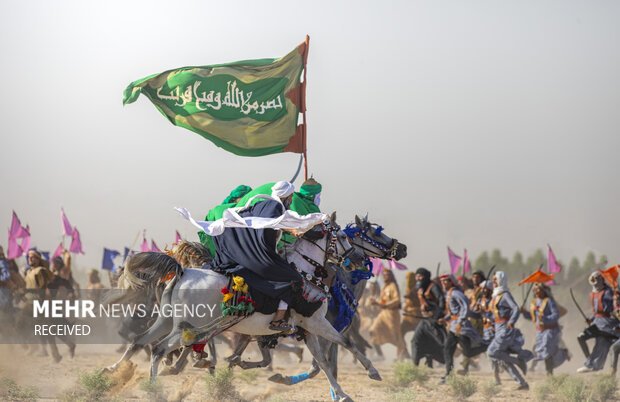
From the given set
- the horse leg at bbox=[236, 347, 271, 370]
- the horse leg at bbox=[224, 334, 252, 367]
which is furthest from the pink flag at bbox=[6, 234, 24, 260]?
the horse leg at bbox=[236, 347, 271, 370]

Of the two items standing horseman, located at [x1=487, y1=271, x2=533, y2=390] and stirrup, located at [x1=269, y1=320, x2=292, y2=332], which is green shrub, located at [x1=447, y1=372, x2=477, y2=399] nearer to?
standing horseman, located at [x1=487, y1=271, x2=533, y2=390]

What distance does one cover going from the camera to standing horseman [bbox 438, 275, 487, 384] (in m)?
14.9

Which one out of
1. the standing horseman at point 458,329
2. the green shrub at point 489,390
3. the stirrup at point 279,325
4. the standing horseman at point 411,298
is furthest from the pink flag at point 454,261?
the stirrup at point 279,325

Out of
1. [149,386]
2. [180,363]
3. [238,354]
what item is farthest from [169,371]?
[238,354]

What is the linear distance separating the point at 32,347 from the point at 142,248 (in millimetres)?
4484

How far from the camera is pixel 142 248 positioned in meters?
22.4

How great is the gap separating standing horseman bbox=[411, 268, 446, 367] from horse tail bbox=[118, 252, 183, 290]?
799 cm

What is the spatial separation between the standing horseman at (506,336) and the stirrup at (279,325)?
6.16m

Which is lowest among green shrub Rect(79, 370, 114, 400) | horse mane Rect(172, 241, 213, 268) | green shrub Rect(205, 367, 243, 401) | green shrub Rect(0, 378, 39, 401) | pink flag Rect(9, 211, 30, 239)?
green shrub Rect(205, 367, 243, 401)

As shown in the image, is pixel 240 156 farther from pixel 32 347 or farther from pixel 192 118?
pixel 32 347

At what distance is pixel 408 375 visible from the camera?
14.2m

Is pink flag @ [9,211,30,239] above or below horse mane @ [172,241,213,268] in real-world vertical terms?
above

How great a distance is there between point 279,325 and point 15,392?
4.26 metres

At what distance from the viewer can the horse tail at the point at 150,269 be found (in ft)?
27.7
